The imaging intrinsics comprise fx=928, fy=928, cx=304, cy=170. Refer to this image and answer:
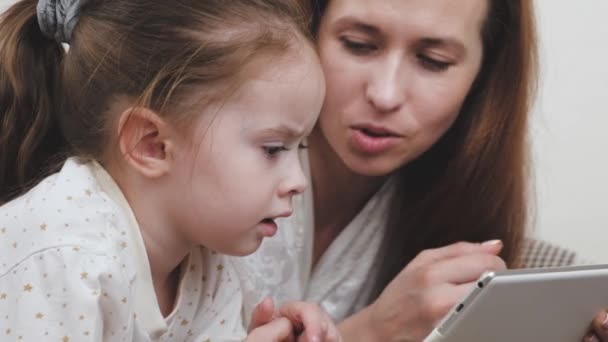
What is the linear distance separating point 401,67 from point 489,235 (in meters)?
0.38

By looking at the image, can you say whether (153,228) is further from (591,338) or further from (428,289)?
(591,338)

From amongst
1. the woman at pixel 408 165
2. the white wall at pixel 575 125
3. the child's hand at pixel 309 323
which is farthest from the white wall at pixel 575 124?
the child's hand at pixel 309 323

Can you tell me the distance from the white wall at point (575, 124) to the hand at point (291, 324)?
3.68ft

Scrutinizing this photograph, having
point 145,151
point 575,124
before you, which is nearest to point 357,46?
point 145,151

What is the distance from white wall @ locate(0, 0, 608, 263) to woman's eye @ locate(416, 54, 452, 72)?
0.87m

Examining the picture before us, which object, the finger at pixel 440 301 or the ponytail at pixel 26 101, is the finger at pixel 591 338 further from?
the ponytail at pixel 26 101

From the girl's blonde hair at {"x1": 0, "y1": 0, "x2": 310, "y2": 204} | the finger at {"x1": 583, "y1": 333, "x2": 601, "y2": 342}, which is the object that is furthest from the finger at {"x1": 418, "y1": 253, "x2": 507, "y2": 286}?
the girl's blonde hair at {"x1": 0, "y1": 0, "x2": 310, "y2": 204}

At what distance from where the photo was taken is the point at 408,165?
151cm

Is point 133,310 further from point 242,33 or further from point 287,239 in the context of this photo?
point 287,239

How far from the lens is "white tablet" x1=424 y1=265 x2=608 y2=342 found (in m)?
0.90

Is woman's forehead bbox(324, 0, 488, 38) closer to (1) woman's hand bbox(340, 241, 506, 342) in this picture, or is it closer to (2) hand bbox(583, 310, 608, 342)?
(1) woman's hand bbox(340, 241, 506, 342)

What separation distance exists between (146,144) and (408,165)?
64 cm

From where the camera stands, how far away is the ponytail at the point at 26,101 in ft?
3.41

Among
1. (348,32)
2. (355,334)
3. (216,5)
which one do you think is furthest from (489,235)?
(216,5)
